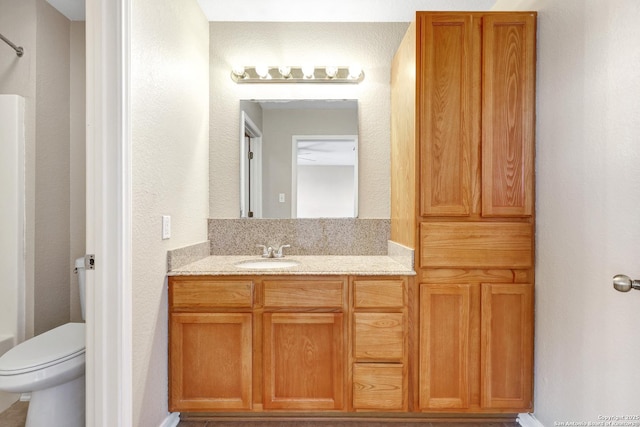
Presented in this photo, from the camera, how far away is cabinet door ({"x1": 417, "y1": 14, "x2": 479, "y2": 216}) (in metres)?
1.85

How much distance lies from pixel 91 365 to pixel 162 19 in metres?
1.62

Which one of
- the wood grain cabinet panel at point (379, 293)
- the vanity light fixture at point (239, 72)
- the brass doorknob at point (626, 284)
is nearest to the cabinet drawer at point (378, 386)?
the wood grain cabinet panel at point (379, 293)

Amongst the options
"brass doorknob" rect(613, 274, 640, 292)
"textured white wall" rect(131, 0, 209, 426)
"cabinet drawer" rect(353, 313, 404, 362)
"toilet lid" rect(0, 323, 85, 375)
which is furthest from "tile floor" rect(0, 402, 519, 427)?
"brass doorknob" rect(613, 274, 640, 292)

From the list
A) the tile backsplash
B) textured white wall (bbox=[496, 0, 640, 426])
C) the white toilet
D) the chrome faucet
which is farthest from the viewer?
the tile backsplash

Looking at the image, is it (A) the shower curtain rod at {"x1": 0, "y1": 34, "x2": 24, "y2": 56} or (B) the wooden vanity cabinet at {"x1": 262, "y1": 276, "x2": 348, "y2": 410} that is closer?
(B) the wooden vanity cabinet at {"x1": 262, "y1": 276, "x2": 348, "y2": 410}

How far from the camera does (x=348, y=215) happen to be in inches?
100

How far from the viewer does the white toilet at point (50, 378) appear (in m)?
1.57

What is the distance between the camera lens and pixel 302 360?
6.26 ft

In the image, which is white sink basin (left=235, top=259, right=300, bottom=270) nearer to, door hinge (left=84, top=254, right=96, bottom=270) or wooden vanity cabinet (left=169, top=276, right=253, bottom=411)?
wooden vanity cabinet (left=169, top=276, right=253, bottom=411)

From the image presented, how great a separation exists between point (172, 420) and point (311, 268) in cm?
110

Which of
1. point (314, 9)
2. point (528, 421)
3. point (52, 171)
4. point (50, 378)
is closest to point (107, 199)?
point (50, 378)

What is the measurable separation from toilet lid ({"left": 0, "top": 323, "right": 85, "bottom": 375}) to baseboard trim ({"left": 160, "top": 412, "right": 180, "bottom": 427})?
56 cm

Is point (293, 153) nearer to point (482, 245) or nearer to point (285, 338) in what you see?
point (285, 338)

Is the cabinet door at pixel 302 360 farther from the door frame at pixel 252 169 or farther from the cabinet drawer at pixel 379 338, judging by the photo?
the door frame at pixel 252 169
